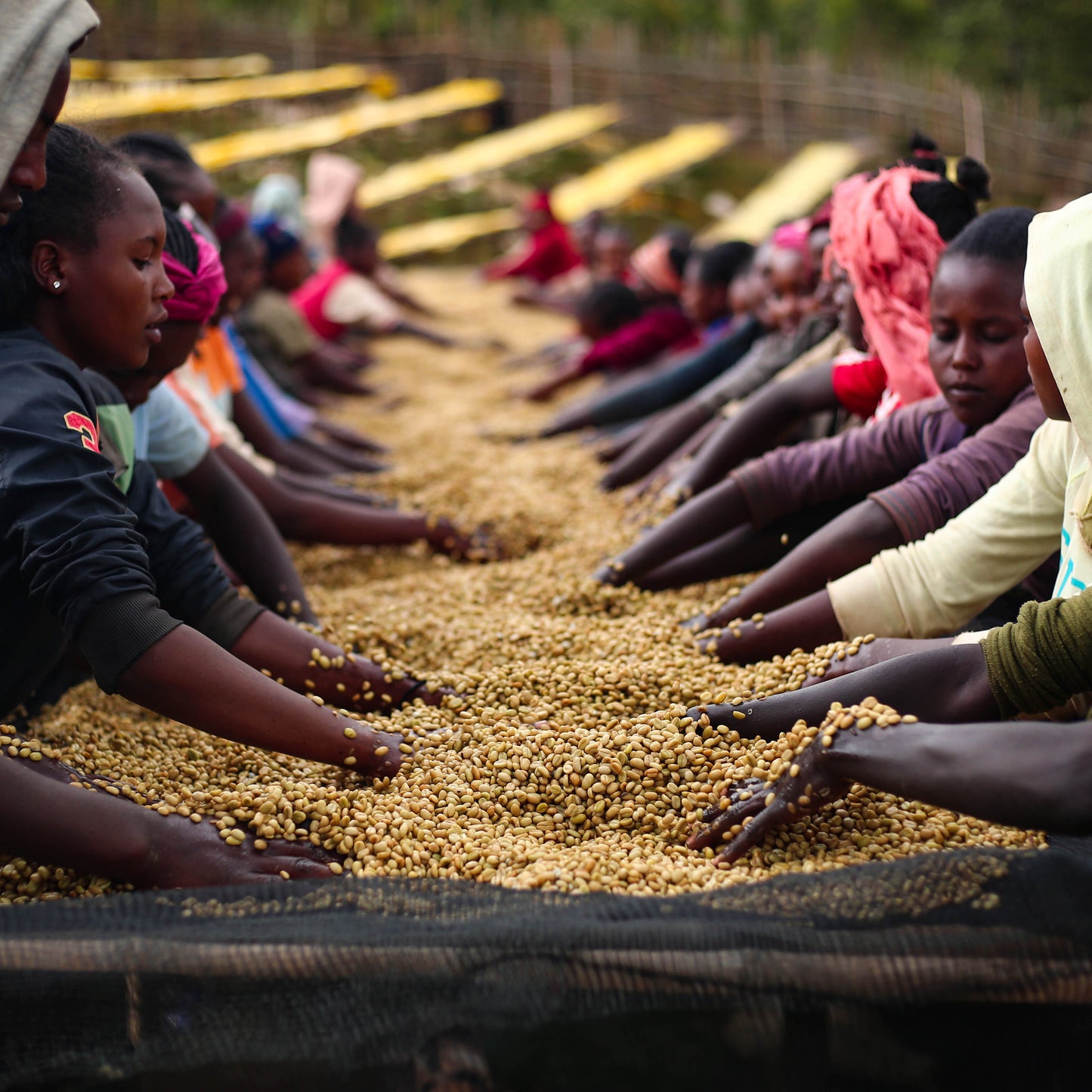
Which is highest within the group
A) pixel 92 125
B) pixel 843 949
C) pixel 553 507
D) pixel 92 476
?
pixel 92 125

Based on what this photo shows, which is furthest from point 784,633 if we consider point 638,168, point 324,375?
point 638,168

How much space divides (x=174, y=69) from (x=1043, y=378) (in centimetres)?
2170

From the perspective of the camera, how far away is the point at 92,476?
1.89 meters

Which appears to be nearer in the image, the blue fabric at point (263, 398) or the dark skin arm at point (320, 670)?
the dark skin arm at point (320, 670)

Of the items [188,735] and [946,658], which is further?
[188,735]

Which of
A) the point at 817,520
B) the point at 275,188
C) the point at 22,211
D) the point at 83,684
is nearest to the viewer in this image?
the point at 22,211

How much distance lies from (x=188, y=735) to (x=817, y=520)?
6.44ft

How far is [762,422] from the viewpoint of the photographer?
12.3ft

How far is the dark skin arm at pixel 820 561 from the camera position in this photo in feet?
8.96

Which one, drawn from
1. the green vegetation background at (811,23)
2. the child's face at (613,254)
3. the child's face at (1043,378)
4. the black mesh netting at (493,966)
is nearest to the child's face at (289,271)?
the child's face at (613,254)

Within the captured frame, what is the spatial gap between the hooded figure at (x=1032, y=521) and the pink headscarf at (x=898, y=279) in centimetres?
86

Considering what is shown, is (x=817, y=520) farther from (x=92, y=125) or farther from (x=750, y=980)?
(x=92, y=125)

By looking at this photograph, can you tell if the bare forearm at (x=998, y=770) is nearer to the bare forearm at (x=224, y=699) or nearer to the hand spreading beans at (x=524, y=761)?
the hand spreading beans at (x=524, y=761)

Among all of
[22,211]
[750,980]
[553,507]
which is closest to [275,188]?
[553,507]
